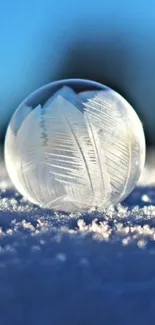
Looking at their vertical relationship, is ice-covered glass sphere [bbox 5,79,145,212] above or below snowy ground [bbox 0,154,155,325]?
above

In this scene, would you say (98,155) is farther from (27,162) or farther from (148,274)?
(148,274)

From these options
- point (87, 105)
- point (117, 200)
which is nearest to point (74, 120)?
point (87, 105)

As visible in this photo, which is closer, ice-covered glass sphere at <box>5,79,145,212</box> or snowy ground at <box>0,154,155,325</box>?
snowy ground at <box>0,154,155,325</box>

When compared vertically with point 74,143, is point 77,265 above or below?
below
